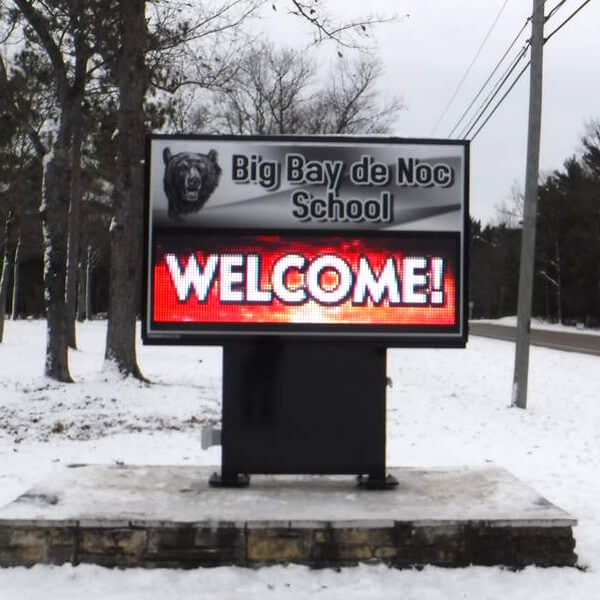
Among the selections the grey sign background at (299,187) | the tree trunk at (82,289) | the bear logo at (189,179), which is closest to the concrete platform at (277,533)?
the grey sign background at (299,187)

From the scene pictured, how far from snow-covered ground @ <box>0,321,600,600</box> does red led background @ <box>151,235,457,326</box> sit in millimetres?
1733

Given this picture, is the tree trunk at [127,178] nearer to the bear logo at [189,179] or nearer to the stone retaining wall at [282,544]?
the bear logo at [189,179]

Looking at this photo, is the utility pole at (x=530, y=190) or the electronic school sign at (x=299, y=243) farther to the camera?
the utility pole at (x=530, y=190)

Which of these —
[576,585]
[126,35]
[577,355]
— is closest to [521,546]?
[576,585]

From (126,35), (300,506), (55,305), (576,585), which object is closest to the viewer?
(576,585)

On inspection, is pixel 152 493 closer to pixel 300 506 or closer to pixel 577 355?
pixel 300 506

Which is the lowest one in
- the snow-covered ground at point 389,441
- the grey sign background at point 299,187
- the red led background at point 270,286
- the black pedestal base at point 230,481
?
the snow-covered ground at point 389,441

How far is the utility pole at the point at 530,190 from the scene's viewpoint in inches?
545

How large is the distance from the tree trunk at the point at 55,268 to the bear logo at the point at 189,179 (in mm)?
10546

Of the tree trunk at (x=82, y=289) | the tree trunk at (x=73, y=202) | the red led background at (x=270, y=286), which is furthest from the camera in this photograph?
the tree trunk at (x=82, y=289)

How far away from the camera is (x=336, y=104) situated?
4122cm

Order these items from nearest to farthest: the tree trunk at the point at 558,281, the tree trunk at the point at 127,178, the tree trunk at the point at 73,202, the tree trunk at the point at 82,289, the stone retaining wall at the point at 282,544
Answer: the stone retaining wall at the point at 282,544 → the tree trunk at the point at 127,178 → the tree trunk at the point at 73,202 → the tree trunk at the point at 82,289 → the tree trunk at the point at 558,281

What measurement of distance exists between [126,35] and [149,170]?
32.0 ft

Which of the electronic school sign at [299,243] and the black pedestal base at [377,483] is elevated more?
the electronic school sign at [299,243]
